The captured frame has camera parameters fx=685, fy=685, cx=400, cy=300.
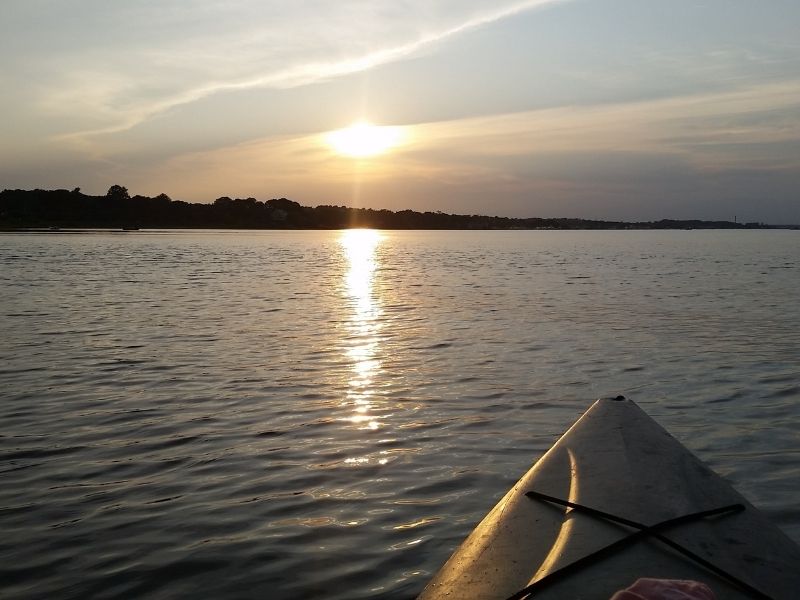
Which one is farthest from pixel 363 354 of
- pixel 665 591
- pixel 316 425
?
pixel 665 591

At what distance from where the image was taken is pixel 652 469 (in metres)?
5.59

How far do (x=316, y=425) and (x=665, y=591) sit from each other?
6.57 meters

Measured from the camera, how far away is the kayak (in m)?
3.93

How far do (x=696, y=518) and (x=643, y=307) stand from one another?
1894 centimetres

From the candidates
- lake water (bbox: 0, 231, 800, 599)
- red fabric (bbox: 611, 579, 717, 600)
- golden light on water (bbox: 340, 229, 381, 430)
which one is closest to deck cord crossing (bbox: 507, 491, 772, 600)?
red fabric (bbox: 611, 579, 717, 600)

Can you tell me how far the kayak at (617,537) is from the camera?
393cm

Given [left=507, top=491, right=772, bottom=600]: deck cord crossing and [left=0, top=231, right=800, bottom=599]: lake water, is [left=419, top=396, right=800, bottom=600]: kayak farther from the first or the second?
[left=0, top=231, right=800, bottom=599]: lake water

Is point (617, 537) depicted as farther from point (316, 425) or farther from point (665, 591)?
point (316, 425)

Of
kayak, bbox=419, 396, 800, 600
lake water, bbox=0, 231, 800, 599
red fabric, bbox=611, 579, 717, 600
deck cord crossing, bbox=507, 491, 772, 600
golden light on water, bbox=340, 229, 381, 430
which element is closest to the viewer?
red fabric, bbox=611, 579, 717, 600

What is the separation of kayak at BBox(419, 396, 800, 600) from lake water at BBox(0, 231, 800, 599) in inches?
39.4

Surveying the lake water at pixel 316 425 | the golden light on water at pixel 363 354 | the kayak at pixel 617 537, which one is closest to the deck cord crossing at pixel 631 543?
the kayak at pixel 617 537

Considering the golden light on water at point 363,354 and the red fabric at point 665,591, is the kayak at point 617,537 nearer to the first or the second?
the red fabric at point 665,591

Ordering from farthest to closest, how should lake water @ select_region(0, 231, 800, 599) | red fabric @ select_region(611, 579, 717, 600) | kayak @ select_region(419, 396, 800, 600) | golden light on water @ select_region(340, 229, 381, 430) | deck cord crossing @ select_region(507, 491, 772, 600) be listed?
golden light on water @ select_region(340, 229, 381, 430)
lake water @ select_region(0, 231, 800, 599)
kayak @ select_region(419, 396, 800, 600)
deck cord crossing @ select_region(507, 491, 772, 600)
red fabric @ select_region(611, 579, 717, 600)

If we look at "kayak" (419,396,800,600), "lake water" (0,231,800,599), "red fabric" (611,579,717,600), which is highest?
"red fabric" (611,579,717,600)
